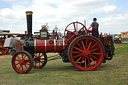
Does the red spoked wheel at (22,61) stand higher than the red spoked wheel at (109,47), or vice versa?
the red spoked wheel at (109,47)

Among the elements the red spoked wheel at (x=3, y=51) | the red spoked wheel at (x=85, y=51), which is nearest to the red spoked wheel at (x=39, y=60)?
the red spoked wheel at (x=85, y=51)

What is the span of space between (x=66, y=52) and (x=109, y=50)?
67.9 inches

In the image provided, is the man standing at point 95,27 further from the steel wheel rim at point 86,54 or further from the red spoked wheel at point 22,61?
the red spoked wheel at point 22,61

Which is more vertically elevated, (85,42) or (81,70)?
(85,42)

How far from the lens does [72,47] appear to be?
642 centimetres

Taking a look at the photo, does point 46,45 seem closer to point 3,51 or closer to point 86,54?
point 86,54

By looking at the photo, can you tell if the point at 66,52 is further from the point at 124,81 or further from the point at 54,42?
the point at 124,81

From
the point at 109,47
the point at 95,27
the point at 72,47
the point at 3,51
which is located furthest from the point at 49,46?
the point at 3,51

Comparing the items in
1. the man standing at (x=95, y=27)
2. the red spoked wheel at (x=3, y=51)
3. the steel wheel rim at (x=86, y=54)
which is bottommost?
the red spoked wheel at (x=3, y=51)

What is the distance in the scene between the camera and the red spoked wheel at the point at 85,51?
6426 millimetres

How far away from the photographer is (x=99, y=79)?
5.05 m

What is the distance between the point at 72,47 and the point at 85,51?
1.66 ft

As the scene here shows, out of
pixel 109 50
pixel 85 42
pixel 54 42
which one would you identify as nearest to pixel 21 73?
pixel 54 42

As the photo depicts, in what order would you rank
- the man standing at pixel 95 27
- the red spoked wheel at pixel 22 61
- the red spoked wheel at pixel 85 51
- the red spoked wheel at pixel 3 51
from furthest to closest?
the red spoked wheel at pixel 3 51 < the man standing at pixel 95 27 < the red spoked wheel at pixel 85 51 < the red spoked wheel at pixel 22 61
